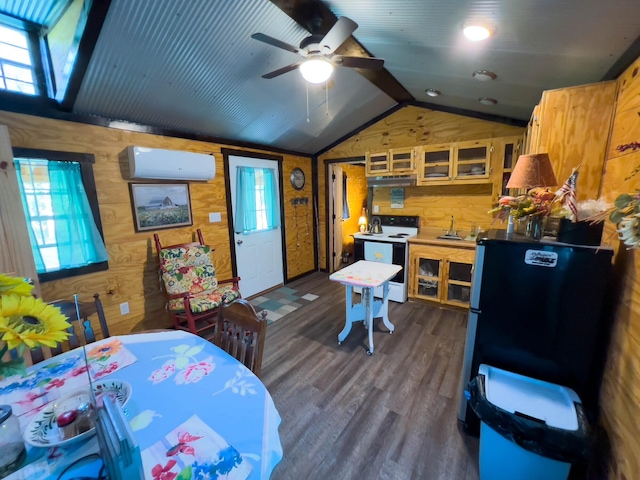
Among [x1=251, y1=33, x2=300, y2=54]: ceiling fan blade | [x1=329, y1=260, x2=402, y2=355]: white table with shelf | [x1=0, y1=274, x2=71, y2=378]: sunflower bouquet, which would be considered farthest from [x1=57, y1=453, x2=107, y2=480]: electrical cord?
[x1=251, y1=33, x2=300, y2=54]: ceiling fan blade

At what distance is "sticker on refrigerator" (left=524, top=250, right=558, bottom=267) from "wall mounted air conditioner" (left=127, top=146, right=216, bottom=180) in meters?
2.93

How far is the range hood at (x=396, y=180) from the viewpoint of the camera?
11.6 feet

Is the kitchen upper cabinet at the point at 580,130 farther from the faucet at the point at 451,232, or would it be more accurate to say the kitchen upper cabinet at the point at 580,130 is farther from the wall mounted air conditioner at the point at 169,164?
the wall mounted air conditioner at the point at 169,164

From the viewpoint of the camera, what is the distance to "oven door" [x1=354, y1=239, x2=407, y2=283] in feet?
11.3

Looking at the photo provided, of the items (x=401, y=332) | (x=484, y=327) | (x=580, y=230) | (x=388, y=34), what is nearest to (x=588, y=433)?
(x=484, y=327)

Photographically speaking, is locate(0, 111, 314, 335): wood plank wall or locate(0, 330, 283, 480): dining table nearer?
locate(0, 330, 283, 480): dining table

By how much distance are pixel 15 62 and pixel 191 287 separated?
2.13m

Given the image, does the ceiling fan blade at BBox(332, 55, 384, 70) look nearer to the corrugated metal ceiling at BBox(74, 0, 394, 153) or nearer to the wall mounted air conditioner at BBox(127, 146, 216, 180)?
the corrugated metal ceiling at BBox(74, 0, 394, 153)

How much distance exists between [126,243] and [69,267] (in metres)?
0.46

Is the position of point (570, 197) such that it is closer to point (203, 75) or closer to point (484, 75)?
point (484, 75)

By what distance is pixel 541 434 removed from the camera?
3.72 feet

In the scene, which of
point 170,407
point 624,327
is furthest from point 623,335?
point 170,407

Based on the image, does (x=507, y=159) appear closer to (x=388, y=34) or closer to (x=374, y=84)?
(x=374, y=84)

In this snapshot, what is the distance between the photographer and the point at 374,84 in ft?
9.96
